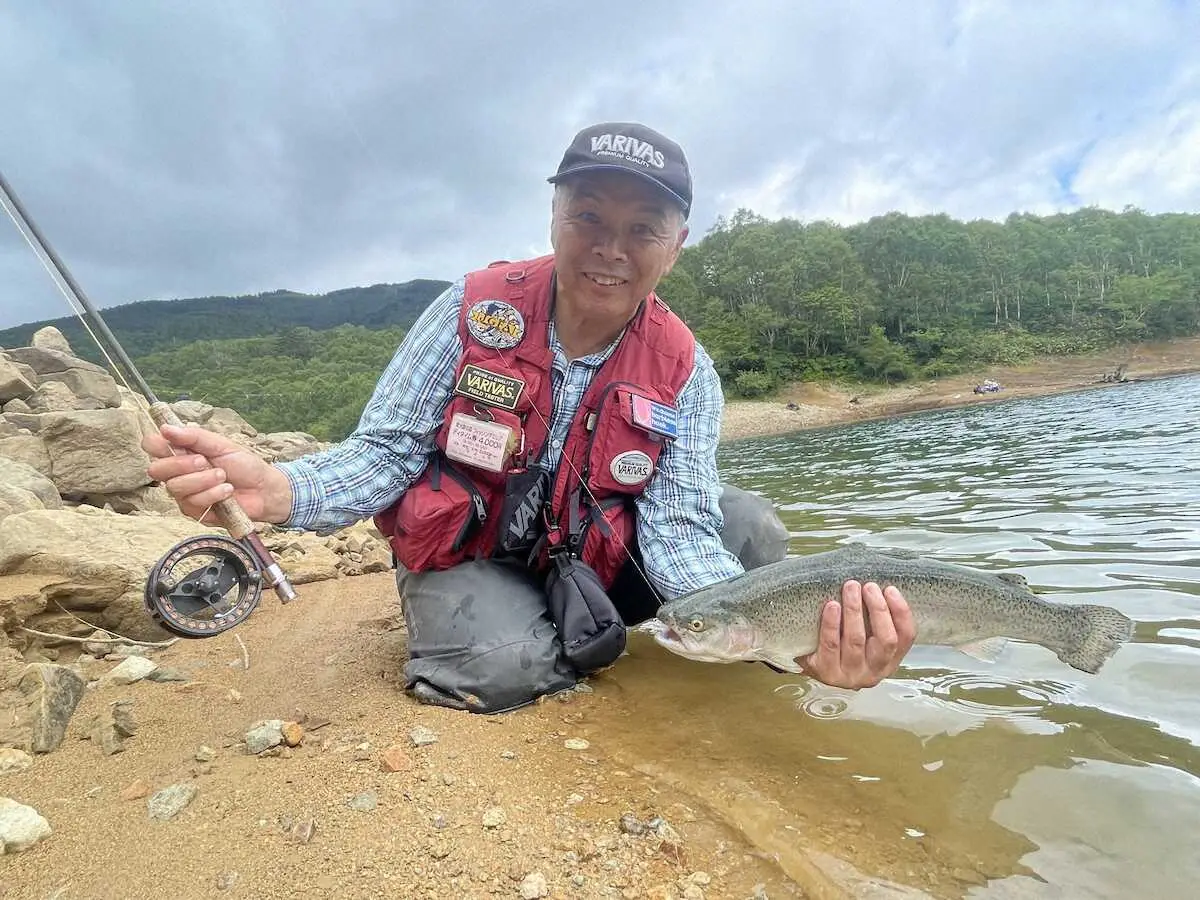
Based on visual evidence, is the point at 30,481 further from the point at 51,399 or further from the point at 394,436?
the point at 51,399

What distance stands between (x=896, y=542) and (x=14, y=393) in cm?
1557

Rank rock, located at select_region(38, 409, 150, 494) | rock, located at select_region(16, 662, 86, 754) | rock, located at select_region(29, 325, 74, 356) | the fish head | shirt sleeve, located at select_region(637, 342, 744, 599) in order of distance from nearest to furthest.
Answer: rock, located at select_region(16, 662, 86, 754) < the fish head < shirt sleeve, located at select_region(637, 342, 744, 599) < rock, located at select_region(38, 409, 150, 494) < rock, located at select_region(29, 325, 74, 356)

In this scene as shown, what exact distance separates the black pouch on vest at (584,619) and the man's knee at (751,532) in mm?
1043

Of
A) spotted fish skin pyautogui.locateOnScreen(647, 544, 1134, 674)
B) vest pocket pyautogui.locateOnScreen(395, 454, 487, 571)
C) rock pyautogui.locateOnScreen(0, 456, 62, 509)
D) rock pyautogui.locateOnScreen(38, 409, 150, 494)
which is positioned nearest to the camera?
spotted fish skin pyautogui.locateOnScreen(647, 544, 1134, 674)

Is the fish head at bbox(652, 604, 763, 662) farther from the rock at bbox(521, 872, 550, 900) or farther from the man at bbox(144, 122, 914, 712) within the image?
the rock at bbox(521, 872, 550, 900)

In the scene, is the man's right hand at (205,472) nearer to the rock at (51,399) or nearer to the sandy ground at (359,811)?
the sandy ground at (359,811)

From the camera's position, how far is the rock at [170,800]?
2.29m

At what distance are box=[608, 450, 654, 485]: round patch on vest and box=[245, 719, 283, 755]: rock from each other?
2.09 metres

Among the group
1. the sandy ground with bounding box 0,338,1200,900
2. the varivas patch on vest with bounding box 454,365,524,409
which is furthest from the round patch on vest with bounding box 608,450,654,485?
the sandy ground with bounding box 0,338,1200,900

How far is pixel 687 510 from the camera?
3.95 meters

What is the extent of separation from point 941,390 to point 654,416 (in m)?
61.2

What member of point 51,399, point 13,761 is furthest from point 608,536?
point 51,399

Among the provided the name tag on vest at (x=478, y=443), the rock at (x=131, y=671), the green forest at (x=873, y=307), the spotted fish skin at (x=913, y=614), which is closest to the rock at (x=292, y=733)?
the rock at (x=131, y=671)

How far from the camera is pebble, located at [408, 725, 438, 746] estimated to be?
2.83m
